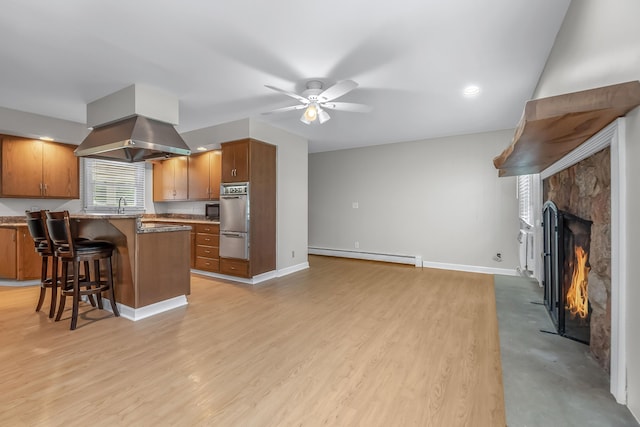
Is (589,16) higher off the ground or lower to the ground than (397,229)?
higher

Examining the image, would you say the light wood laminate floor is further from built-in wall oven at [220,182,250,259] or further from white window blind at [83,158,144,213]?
white window blind at [83,158,144,213]

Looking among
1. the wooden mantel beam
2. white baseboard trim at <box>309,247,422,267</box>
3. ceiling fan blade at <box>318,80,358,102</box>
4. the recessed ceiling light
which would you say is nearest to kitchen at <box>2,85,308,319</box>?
white baseboard trim at <box>309,247,422,267</box>

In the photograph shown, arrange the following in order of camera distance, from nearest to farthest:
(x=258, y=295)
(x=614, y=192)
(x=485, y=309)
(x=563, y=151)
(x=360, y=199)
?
(x=614, y=192)
(x=563, y=151)
(x=485, y=309)
(x=258, y=295)
(x=360, y=199)

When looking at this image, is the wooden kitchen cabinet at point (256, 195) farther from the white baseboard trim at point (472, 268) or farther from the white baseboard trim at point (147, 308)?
the white baseboard trim at point (472, 268)

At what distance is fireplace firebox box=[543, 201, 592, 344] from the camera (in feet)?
6.79

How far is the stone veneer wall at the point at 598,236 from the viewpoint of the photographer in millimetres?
1607

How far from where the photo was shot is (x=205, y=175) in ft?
17.3

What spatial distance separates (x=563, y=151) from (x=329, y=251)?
5.23 metres

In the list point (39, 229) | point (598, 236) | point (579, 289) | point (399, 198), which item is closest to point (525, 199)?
point (399, 198)

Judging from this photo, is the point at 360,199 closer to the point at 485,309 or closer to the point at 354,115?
the point at 354,115

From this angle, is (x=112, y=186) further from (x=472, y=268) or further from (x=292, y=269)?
(x=472, y=268)

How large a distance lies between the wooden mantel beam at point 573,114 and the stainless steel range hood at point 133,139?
3.46 m

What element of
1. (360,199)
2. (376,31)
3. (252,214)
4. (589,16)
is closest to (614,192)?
(589,16)

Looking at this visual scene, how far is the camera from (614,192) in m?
1.42
